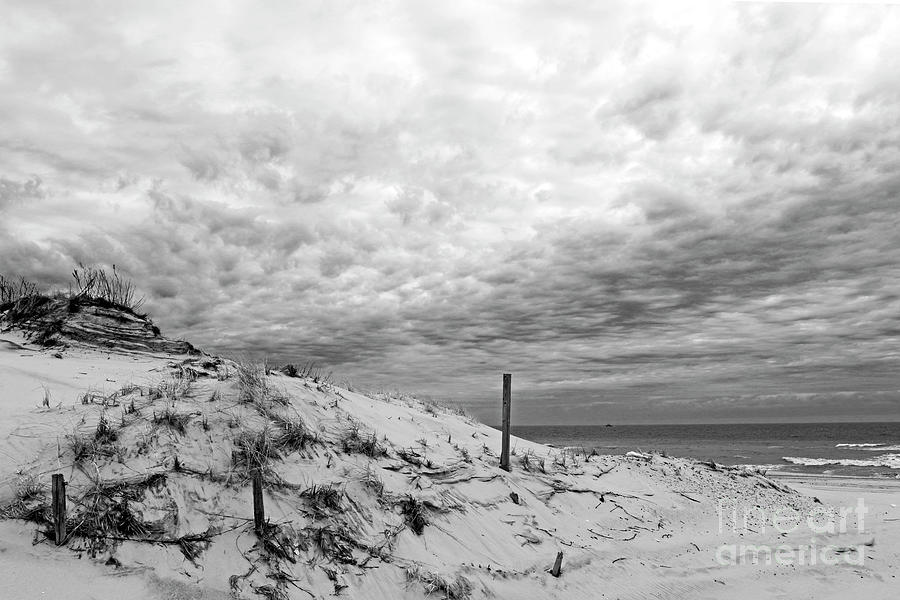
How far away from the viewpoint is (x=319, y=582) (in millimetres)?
7672

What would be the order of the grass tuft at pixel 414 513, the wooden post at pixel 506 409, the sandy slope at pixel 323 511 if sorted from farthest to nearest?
the wooden post at pixel 506 409
the grass tuft at pixel 414 513
the sandy slope at pixel 323 511

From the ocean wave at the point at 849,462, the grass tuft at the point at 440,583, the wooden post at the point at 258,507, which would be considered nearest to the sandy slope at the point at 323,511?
the grass tuft at the point at 440,583

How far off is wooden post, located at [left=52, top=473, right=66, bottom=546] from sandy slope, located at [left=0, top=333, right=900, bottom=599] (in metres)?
0.13

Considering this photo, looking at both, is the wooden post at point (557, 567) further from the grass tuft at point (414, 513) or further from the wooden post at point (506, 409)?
the wooden post at point (506, 409)

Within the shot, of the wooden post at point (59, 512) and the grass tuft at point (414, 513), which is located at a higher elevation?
the wooden post at point (59, 512)

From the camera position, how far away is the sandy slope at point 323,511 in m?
7.18

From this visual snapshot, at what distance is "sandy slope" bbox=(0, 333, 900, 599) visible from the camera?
23.6 ft

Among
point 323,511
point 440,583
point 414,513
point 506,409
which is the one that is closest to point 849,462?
point 506,409

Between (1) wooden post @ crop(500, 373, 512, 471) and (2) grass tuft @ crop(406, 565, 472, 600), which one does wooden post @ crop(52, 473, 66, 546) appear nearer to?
(2) grass tuft @ crop(406, 565, 472, 600)

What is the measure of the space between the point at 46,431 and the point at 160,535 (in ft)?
9.06

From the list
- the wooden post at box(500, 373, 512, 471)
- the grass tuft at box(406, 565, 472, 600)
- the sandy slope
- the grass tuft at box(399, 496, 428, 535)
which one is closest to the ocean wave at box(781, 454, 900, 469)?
the sandy slope

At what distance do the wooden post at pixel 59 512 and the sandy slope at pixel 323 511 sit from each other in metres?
0.13

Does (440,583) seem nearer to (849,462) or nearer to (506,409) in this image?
(506,409)

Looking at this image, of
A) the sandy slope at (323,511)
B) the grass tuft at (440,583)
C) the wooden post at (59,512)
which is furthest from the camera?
the grass tuft at (440,583)
